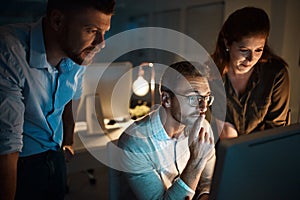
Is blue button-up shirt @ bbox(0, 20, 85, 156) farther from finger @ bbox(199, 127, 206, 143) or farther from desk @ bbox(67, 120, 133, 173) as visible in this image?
finger @ bbox(199, 127, 206, 143)

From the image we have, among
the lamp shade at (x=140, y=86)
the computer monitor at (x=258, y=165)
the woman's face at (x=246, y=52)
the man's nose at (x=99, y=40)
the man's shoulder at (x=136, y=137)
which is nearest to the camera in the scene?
the computer monitor at (x=258, y=165)

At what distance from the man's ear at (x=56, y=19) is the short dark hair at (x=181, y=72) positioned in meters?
0.42

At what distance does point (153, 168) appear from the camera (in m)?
0.94

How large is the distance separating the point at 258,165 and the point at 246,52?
0.69 m

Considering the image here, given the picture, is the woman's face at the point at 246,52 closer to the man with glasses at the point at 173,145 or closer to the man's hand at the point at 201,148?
the man with glasses at the point at 173,145

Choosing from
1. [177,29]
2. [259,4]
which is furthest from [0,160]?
[259,4]

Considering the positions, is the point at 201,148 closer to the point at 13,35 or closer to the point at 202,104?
the point at 202,104

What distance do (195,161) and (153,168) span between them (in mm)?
166

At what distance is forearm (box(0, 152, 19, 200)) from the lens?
707mm

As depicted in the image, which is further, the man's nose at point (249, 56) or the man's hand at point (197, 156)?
the man's nose at point (249, 56)

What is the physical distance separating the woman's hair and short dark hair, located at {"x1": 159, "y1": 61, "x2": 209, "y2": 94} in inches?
3.9

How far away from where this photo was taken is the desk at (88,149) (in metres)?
1.07

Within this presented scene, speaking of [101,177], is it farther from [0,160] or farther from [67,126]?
[0,160]

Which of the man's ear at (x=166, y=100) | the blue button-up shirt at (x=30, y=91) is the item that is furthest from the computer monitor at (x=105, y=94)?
the man's ear at (x=166, y=100)
